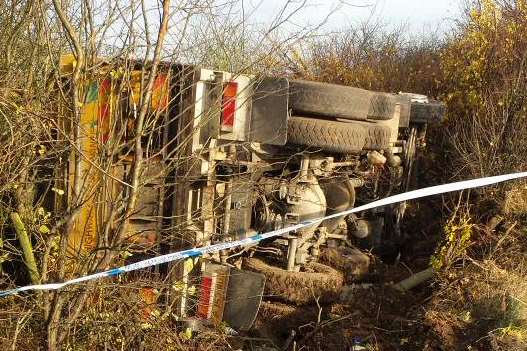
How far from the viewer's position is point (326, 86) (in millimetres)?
5664

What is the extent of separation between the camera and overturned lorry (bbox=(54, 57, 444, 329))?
4074 millimetres

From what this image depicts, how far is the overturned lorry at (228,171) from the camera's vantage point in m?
4.07

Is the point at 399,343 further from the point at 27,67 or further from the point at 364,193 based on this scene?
the point at 27,67

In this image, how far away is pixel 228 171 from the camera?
5.08 metres

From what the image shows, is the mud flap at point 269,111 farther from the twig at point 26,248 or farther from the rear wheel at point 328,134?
the twig at point 26,248

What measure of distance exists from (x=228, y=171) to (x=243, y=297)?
970 millimetres

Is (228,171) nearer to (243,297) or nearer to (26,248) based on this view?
(243,297)

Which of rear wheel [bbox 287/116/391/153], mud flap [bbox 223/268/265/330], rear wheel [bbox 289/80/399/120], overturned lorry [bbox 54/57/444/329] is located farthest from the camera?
rear wheel [bbox 289/80/399/120]

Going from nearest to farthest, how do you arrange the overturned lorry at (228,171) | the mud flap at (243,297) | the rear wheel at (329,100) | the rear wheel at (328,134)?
the overturned lorry at (228,171) < the mud flap at (243,297) < the rear wheel at (328,134) < the rear wheel at (329,100)

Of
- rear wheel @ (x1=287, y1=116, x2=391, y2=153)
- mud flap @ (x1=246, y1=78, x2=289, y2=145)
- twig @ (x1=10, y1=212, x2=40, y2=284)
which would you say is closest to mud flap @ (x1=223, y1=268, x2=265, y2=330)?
mud flap @ (x1=246, y1=78, x2=289, y2=145)

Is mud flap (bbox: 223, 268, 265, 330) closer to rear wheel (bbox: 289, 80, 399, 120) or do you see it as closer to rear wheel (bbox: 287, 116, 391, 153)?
rear wheel (bbox: 287, 116, 391, 153)

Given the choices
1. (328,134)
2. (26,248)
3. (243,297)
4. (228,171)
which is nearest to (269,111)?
(228,171)

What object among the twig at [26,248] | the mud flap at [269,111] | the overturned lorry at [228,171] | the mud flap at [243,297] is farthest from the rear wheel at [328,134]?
the twig at [26,248]

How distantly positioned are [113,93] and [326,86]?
86.1 inches
